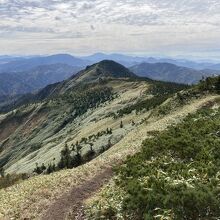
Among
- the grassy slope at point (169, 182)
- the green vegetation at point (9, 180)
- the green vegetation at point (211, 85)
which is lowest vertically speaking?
the green vegetation at point (9, 180)

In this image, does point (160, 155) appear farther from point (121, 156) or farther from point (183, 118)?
point (183, 118)

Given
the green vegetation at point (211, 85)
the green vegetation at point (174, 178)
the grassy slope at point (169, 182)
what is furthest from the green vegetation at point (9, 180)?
the green vegetation at point (211, 85)

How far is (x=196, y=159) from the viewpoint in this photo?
3688 centimetres

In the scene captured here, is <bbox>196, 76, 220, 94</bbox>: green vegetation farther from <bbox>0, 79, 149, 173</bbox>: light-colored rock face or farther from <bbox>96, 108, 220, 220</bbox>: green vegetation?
<bbox>96, 108, 220, 220</bbox>: green vegetation

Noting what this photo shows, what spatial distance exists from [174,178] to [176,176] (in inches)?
19.5

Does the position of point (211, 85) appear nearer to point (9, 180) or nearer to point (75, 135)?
point (9, 180)

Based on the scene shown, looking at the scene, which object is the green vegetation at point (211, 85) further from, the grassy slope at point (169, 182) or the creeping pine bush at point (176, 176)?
the grassy slope at point (169, 182)

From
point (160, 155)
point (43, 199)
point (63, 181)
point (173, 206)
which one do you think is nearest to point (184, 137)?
point (160, 155)

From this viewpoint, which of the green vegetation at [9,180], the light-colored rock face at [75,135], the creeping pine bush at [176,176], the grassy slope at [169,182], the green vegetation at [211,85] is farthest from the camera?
the light-colored rock face at [75,135]

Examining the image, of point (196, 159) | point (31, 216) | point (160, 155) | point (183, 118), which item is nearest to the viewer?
point (31, 216)

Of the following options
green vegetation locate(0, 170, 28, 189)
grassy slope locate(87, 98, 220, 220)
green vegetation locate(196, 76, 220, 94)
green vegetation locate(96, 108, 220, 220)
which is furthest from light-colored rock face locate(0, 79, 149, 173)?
grassy slope locate(87, 98, 220, 220)

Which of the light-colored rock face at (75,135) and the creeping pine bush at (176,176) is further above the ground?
the creeping pine bush at (176,176)

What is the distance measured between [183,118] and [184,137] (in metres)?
16.6

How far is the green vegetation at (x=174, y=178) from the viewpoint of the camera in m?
24.5
